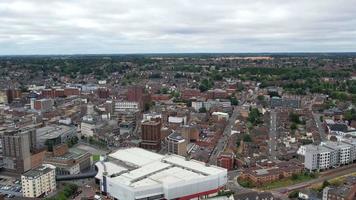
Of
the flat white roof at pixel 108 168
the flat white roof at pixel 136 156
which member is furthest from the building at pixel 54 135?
the flat white roof at pixel 108 168

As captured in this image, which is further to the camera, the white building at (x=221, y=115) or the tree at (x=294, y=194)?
the white building at (x=221, y=115)

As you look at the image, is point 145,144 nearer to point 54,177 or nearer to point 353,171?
point 54,177

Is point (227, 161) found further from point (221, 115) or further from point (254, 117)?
point (221, 115)

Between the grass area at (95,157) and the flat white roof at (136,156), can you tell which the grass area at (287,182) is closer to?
the flat white roof at (136,156)

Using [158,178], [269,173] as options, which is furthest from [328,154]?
[158,178]

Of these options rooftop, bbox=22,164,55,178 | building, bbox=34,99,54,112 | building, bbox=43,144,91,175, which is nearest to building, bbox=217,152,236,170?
building, bbox=43,144,91,175

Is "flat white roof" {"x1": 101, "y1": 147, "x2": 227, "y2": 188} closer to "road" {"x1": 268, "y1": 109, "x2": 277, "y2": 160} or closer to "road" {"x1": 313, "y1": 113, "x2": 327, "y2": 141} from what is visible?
"road" {"x1": 268, "y1": 109, "x2": 277, "y2": 160}
